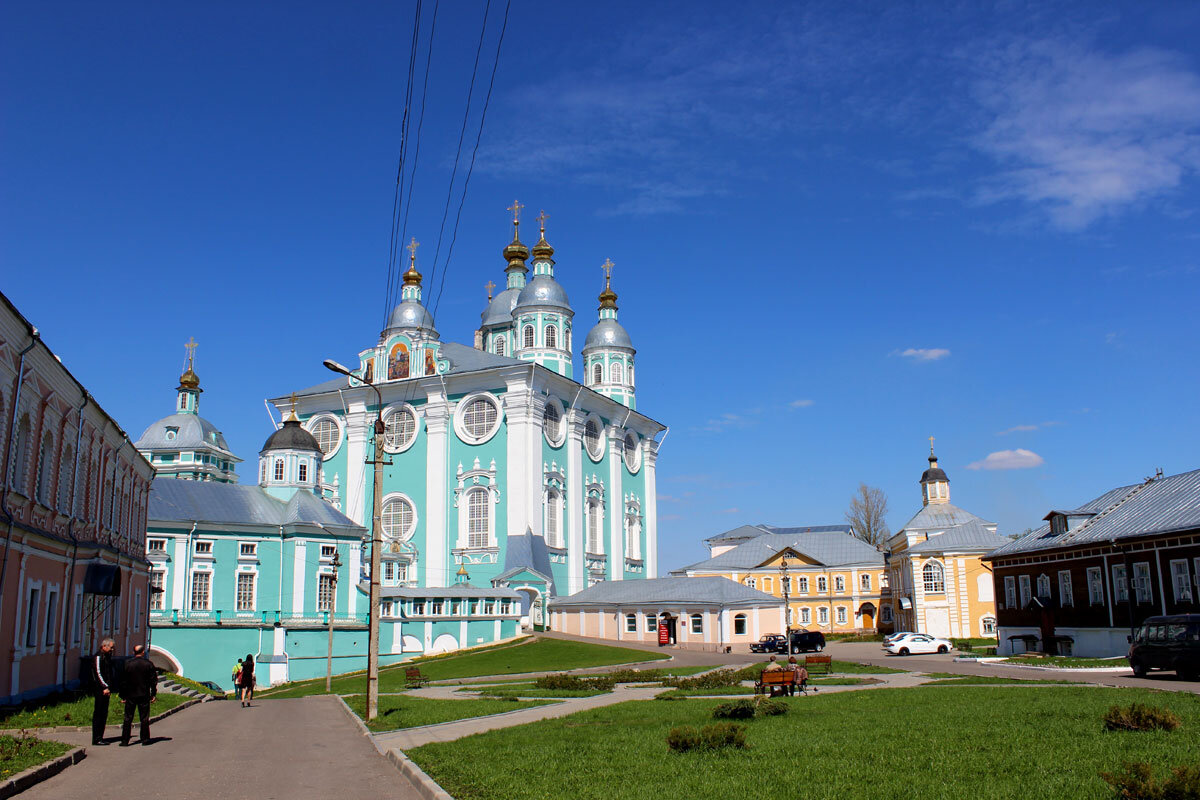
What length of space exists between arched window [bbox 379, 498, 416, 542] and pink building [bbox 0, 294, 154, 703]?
31.2 m

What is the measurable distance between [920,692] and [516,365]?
40705 millimetres

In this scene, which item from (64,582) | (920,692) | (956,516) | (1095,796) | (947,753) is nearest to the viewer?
(1095,796)

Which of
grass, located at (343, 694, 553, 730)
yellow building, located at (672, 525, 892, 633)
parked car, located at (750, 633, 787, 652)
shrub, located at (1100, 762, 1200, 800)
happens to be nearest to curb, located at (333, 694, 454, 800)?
grass, located at (343, 694, 553, 730)

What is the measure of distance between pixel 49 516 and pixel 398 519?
4012 cm

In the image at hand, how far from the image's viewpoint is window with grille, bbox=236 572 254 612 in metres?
46.2

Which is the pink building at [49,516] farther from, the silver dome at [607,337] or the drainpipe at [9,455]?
the silver dome at [607,337]

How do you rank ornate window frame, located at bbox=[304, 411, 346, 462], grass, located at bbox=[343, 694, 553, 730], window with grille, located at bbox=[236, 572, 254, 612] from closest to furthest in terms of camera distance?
1. grass, located at bbox=[343, 694, 553, 730]
2. window with grille, located at bbox=[236, 572, 254, 612]
3. ornate window frame, located at bbox=[304, 411, 346, 462]

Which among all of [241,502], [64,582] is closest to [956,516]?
[241,502]

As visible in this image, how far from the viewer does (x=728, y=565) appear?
238 feet

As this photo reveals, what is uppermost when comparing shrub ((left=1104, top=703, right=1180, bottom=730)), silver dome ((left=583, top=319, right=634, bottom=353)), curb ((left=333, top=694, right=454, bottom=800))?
silver dome ((left=583, top=319, right=634, bottom=353))

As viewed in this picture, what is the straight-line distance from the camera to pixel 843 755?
10875mm

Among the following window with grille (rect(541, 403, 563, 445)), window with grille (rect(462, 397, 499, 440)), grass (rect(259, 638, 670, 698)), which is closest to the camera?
grass (rect(259, 638, 670, 698))

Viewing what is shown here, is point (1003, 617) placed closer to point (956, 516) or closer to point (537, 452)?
point (537, 452)

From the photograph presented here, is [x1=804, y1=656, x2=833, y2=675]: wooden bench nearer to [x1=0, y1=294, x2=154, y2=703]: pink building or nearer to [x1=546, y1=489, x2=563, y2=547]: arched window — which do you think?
[x1=0, y1=294, x2=154, y2=703]: pink building
